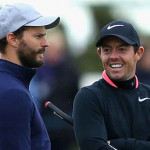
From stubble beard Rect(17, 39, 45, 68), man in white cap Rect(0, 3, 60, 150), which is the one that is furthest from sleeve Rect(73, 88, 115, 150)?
stubble beard Rect(17, 39, 45, 68)

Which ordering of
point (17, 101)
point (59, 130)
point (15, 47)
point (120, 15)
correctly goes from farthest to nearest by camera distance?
point (120, 15)
point (59, 130)
point (15, 47)
point (17, 101)

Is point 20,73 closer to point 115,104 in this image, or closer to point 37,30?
point 37,30

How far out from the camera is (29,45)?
5527 mm

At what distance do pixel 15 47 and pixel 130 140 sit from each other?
3.90 ft

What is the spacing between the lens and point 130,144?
18.8ft

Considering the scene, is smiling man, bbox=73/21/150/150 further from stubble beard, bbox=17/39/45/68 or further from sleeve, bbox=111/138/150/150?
stubble beard, bbox=17/39/45/68

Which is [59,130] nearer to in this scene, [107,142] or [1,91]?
[107,142]

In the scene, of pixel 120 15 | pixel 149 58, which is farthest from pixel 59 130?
pixel 120 15

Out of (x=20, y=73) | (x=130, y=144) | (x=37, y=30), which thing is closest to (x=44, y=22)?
(x=37, y=30)

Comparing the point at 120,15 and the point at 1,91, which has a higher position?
the point at 1,91

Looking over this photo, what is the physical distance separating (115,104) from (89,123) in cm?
27

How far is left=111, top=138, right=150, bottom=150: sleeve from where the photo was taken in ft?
18.8

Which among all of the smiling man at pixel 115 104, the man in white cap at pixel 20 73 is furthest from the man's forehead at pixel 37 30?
the smiling man at pixel 115 104

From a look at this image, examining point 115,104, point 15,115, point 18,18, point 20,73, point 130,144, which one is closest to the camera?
point 15,115
